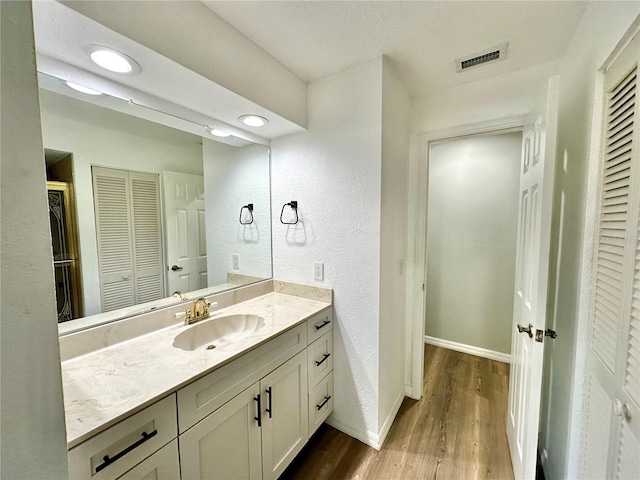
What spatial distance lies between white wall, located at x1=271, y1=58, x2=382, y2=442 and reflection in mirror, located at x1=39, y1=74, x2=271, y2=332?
1.29 feet

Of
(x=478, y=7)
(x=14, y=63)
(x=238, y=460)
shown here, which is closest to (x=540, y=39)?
(x=478, y=7)

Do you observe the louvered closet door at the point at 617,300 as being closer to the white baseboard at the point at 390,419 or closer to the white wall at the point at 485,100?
the white wall at the point at 485,100

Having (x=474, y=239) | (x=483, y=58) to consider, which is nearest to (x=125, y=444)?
(x=483, y=58)

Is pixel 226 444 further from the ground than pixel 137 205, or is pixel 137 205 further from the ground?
pixel 137 205

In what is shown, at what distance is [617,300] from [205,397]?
1.43 m

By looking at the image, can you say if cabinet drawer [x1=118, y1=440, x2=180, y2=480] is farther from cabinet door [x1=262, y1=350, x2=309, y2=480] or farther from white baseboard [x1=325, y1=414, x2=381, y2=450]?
white baseboard [x1=325, y1=414, x2=381, y2=450]

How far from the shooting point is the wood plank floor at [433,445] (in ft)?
4.80

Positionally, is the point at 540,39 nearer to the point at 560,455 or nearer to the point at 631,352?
the point at 631,352

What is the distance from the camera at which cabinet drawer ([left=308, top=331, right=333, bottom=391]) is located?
1544 mm

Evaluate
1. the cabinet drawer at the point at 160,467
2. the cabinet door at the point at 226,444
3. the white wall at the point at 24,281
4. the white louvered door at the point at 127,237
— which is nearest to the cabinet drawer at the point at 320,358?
the cabinet door at the point at 226,444

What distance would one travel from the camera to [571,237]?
1.17m

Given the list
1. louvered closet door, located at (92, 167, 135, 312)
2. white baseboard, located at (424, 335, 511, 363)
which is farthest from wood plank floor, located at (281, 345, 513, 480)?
louvered closet door, located at (92, 167, 135, 312)

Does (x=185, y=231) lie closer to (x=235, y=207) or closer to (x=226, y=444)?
(x=235, y=207)

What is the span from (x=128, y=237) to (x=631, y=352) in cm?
197
